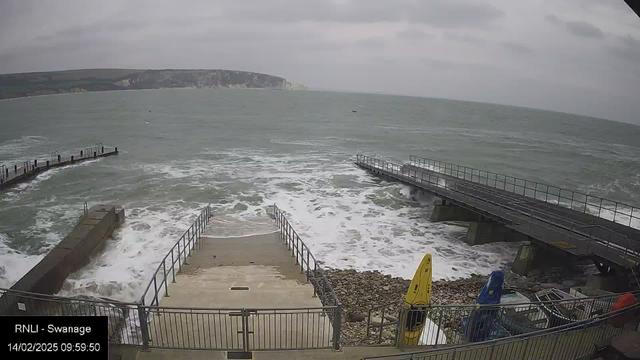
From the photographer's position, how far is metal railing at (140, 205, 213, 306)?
34.6 feet

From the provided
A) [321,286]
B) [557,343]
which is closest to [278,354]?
[321,286]

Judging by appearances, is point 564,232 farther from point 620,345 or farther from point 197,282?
point 197,282

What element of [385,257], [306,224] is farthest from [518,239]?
[306,224]

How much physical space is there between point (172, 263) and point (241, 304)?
3565 millimetres

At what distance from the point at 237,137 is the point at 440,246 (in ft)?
168

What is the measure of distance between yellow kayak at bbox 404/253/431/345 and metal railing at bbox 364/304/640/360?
0.73m

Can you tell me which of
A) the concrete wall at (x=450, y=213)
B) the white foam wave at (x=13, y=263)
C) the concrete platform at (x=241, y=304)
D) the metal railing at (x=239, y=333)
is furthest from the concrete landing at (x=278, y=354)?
the concrete wall at (x=450, y=213)

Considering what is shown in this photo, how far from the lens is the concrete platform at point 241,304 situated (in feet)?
26.4

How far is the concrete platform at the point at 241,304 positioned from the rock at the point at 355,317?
181cm

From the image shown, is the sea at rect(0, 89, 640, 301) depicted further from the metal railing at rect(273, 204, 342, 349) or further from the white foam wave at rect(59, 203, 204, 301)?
the metal railing at rect(273, 204, 342, 349)

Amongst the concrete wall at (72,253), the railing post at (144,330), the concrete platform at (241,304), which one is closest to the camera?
the railing post at (144,330)

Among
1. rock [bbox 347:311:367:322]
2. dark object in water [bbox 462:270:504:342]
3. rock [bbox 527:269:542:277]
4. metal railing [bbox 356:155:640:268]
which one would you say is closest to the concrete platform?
rock [bbox 347:311:367:322]

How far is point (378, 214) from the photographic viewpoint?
25.7 m

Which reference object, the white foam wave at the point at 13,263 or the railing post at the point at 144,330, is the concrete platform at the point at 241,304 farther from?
the white foam wave at the point at 13,263
